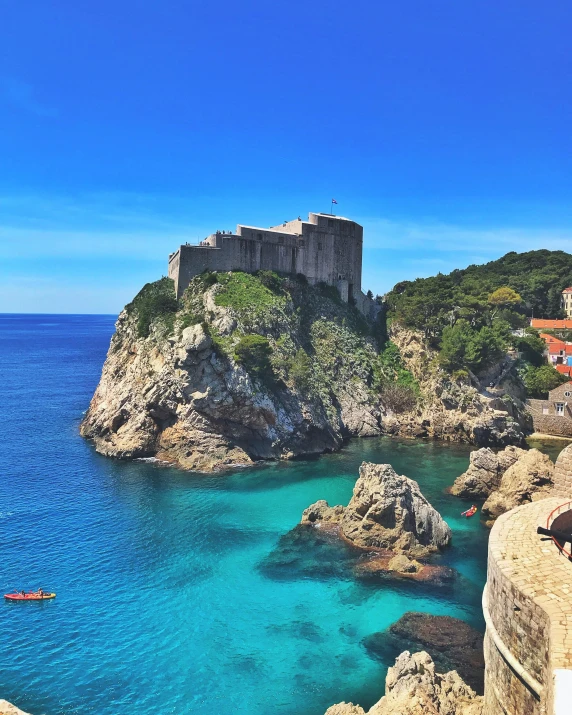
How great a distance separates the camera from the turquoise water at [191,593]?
56.4 ft

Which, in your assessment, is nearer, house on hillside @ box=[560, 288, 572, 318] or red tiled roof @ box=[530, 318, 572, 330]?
red tiled roof @ box=[530, 318, 572, 330]

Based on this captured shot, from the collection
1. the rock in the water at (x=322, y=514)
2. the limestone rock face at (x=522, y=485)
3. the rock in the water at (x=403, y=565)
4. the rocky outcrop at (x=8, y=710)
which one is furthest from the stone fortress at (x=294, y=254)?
the rocky outcrop at (x=8, y=710)

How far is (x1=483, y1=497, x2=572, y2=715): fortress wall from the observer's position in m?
10.2

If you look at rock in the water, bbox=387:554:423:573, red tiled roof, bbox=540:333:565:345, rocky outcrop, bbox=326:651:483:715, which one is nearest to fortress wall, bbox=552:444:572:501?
rock in the water, bbox=387:554:423:573

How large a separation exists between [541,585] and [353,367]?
4183cm

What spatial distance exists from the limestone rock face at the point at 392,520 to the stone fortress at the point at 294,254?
29.8 metres

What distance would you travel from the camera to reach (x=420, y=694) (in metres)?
14.7

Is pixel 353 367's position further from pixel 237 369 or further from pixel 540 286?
pixel 540 286

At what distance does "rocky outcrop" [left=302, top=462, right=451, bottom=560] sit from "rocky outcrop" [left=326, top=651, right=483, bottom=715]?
996 cm

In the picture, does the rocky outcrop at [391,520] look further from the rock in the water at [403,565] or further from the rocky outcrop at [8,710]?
the rocky outcrop at [8,710]

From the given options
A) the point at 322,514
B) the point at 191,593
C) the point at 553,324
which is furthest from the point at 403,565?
the point at 553,324

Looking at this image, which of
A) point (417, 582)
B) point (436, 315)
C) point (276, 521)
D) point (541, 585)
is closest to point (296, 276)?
point (436, 315)

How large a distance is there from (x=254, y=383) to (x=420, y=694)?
29.6m

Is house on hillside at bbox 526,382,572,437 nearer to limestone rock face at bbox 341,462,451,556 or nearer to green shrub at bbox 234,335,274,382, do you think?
green shrub at bbox 234,335,274,382
